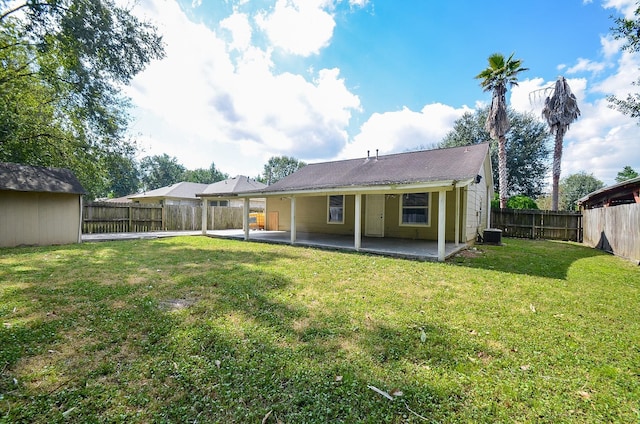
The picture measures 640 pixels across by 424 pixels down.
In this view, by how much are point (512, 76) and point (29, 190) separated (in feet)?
73.1

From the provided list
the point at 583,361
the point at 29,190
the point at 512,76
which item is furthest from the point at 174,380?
the point at 512,76

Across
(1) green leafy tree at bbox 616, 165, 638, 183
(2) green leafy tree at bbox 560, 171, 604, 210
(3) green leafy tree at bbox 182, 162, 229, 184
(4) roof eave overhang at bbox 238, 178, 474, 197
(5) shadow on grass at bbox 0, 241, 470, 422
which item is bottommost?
(5) shadow on grass at bbox 0, 241, 470, 422

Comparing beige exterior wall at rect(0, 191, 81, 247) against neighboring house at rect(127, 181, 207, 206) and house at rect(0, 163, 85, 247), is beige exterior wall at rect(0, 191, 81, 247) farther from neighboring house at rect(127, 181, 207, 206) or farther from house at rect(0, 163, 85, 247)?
neighboring house at rect(127, 181, 207, 206)

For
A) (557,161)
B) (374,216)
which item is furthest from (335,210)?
(557,161)

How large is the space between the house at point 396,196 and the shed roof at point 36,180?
588 centimetres

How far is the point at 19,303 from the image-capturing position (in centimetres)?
372

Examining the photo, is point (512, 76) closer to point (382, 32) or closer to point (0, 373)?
point (382, 32)

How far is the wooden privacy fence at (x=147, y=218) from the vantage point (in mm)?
13641

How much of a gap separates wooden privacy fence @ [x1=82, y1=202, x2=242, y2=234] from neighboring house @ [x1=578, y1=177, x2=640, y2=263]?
18.3m

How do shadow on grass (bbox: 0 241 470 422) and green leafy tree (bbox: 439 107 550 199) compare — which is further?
green leafy tree (bbox: 439 107 550 199)

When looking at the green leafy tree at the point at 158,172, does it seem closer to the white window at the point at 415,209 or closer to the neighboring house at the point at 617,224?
the white window at the point at 415,209

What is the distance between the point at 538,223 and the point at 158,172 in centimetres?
5271

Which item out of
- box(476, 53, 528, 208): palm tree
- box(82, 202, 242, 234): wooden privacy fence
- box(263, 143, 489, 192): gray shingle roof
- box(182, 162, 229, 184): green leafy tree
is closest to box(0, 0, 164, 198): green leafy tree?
box(82, 202, 242, 234): wooden privacy fence

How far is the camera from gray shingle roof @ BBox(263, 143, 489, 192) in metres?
9.31
